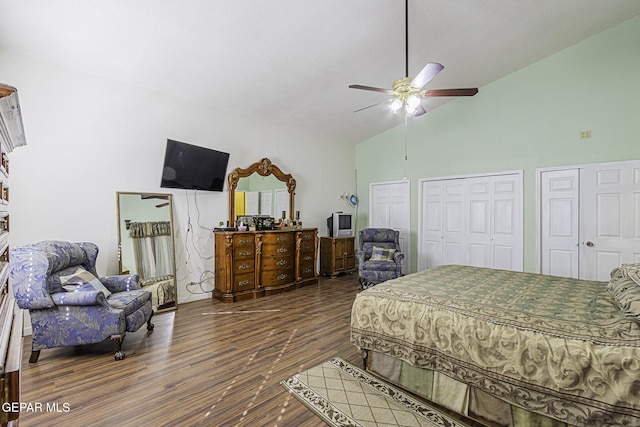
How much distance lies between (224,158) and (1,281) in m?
3.66

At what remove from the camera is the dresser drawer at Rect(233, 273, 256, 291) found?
4363mm

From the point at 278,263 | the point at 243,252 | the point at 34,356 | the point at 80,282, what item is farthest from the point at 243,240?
the point at 34,356

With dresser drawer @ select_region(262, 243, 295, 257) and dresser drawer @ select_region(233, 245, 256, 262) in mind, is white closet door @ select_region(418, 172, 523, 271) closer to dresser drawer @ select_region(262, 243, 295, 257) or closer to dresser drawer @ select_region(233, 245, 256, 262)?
dresser drawer @ select_region(262, 243, 295, 257)

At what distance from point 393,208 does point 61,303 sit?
17.6 ft

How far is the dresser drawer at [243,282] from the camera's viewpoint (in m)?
4.36

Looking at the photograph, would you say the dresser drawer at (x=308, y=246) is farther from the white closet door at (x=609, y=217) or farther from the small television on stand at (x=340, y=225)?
the white closet door at (x=609, y=217)

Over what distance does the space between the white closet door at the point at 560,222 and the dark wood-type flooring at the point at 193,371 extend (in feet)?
10.9

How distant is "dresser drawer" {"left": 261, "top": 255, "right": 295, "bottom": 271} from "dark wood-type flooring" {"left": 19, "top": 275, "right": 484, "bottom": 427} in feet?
3.18

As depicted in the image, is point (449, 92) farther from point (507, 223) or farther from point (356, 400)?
point (507, 223)

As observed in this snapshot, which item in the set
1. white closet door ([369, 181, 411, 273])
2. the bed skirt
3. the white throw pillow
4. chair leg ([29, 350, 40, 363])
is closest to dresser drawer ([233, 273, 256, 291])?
the white throw pillow

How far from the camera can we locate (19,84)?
9.81 ft

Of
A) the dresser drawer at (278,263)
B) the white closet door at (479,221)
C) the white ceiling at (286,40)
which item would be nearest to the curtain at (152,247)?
the dresser drawer at (278,263)

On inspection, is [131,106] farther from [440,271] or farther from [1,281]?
[440,271]

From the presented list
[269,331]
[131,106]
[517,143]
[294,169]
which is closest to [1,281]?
[269,331]
